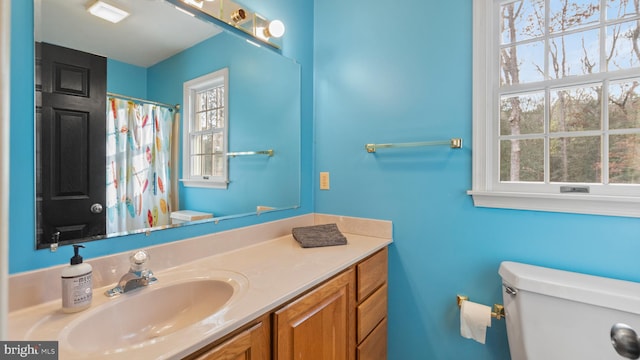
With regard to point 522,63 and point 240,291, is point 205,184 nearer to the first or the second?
point 240,291

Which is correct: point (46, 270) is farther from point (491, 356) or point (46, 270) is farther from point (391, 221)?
point (491, 356)

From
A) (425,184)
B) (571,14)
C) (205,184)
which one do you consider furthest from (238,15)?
(571,14)

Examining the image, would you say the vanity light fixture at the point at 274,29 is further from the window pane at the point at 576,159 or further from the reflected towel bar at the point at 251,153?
the window pane at the point at 576,159

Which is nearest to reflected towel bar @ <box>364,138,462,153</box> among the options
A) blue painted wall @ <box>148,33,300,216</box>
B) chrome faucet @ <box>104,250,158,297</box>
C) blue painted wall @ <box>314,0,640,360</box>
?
blue painted wall @ <box>314,0,640,360</box>

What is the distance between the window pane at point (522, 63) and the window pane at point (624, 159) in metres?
0.39

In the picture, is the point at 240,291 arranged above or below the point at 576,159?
below

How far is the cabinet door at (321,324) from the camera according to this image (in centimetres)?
84

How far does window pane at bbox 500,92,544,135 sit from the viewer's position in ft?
4.03

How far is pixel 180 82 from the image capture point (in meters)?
1.11

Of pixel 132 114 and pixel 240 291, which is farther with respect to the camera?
pixel 132 114

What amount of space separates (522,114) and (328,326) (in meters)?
1.28

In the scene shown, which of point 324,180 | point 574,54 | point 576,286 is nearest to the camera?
point 576,286

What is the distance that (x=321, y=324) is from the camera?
100cm

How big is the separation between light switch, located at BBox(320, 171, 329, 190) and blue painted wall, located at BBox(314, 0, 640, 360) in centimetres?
5
